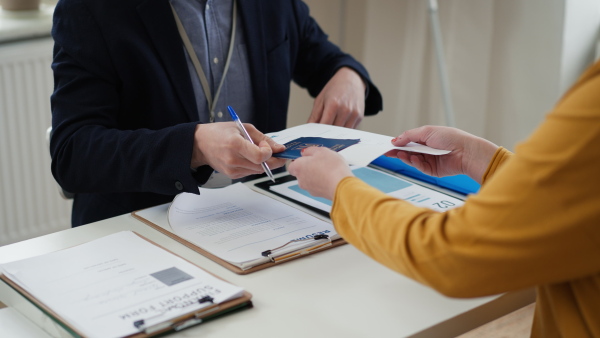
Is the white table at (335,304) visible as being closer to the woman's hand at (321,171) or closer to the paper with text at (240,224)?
the paper with text at (240,224)

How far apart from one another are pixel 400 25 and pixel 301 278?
2114 mm

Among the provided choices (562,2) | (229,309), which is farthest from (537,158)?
(562,2)

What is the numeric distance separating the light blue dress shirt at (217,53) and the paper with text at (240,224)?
0.94 ft

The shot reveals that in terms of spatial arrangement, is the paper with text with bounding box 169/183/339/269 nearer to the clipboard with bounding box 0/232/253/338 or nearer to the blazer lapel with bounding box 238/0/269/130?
the clipboard with bounding box 0/232/253/338

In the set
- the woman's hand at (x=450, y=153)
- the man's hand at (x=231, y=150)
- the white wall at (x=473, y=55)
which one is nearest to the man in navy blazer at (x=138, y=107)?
the man's hand at (x=231, y=150)

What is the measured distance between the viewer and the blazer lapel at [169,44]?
1.62m

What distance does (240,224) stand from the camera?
137 cm

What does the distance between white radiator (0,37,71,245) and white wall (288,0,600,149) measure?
45.6 inches

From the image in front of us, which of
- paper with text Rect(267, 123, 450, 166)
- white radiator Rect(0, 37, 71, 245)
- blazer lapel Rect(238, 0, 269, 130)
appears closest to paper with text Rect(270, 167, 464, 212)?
paper with text Rect(267, 123, 450, 166)

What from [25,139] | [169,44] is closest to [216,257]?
[169,44]

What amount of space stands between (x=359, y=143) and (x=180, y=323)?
53 cm

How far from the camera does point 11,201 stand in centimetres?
275

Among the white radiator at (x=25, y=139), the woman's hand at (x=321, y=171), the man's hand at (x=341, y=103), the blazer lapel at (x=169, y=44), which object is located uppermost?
the blazer lapel at (x=169, y=44)

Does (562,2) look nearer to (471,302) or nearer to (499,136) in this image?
(499,136)
